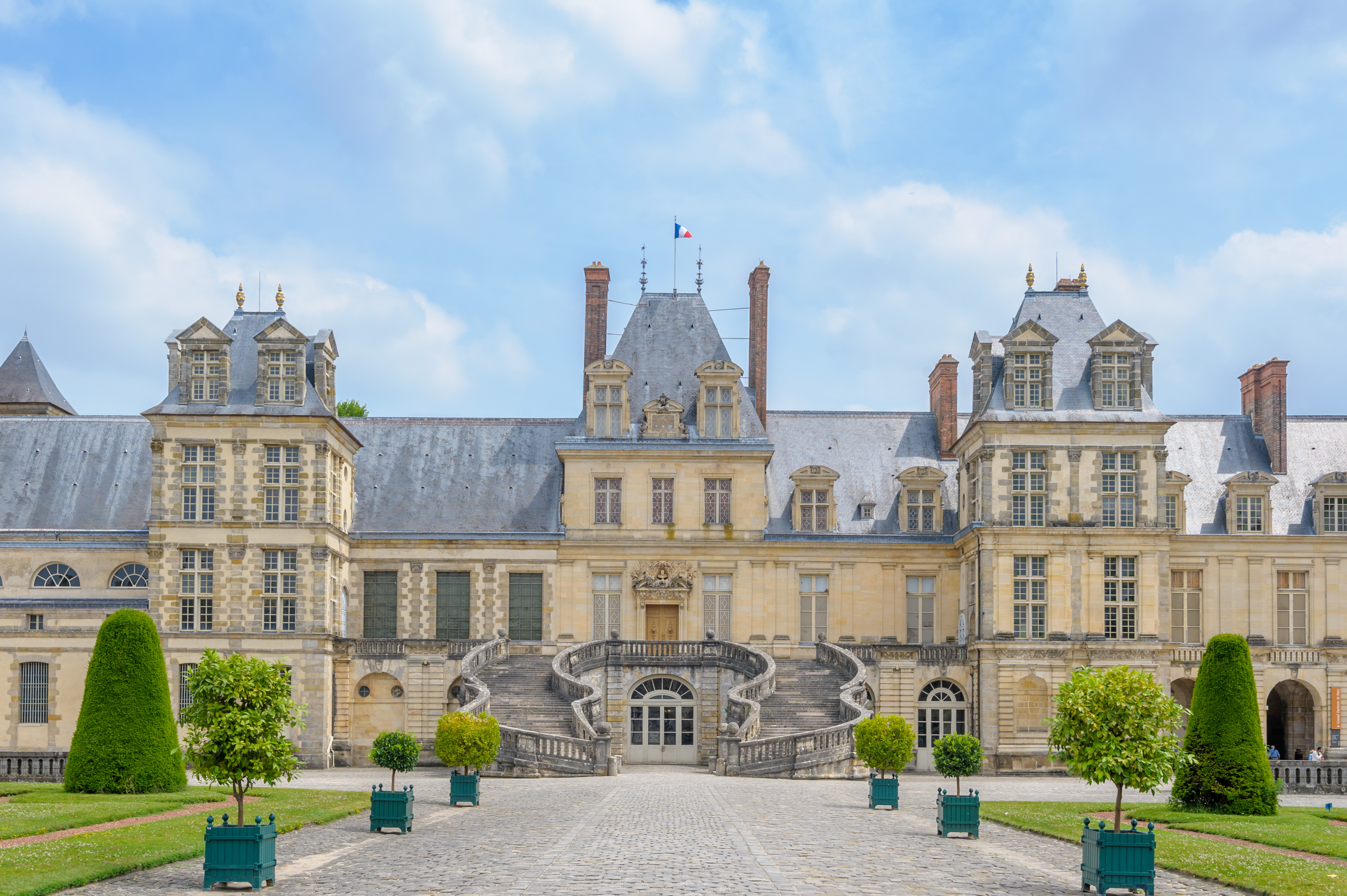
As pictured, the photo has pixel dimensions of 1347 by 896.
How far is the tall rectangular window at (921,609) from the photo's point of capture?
48094 millimetres

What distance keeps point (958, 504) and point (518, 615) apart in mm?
14791

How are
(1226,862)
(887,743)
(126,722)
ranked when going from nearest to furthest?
(1226,862) → (126,722) → (887,743)

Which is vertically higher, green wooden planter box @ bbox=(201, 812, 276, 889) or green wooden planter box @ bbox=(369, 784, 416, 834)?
green wooden planter box @ bbox=(201, 812, 276, 889)

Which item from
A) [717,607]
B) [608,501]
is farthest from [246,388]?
[717,607]

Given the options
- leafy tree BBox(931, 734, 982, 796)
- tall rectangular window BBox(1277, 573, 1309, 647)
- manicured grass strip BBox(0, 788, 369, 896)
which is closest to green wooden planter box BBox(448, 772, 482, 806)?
manicured grass strip BBox(0, 788, 369, 896)

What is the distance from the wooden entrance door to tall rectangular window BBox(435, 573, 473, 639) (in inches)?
227

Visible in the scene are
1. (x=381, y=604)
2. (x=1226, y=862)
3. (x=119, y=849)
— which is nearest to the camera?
(x=119, y=849)

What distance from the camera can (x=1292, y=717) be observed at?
47.5 meters

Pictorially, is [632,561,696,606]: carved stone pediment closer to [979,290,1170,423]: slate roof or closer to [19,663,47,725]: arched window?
[979,290,1170,423]: slate roof

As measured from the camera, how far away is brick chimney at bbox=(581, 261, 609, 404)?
164 ft

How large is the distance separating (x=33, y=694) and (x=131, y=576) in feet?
14.8

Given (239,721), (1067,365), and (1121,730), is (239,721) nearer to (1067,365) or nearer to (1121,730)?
(1121,730)

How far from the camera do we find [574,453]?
4775cm

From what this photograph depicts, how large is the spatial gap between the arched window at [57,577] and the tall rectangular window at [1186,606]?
113 feet
